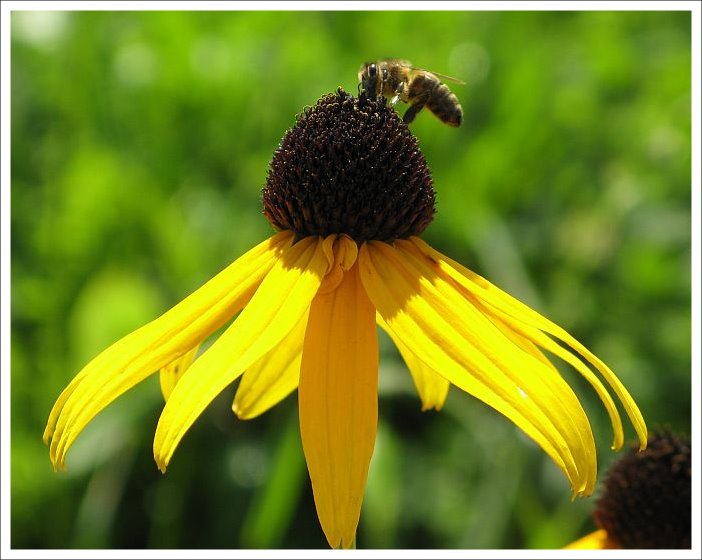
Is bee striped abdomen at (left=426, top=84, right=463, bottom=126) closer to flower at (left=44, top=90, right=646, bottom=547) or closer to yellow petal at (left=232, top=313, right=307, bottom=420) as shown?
flower at (left=44, top=90, right=646, bottom=547)

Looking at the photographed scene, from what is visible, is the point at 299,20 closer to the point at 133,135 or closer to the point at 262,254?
the point at 133,135

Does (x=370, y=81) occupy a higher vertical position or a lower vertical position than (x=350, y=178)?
higher

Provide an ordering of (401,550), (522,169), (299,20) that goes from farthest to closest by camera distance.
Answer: (299,20) < (522,169) < (401,550)

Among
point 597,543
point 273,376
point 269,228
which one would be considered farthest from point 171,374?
point 269,228

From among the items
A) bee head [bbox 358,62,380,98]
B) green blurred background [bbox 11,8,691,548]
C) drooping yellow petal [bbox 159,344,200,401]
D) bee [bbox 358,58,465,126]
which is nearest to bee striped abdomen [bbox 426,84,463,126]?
bee [bbox 358,58,465,126]

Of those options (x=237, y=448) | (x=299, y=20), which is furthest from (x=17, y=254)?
(x=299, y=20)

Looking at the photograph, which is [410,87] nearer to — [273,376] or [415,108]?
[415,108]
